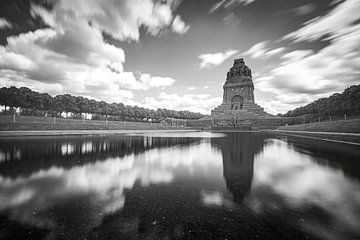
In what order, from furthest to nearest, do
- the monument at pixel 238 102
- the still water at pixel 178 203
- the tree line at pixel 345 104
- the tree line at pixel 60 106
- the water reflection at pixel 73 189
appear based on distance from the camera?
the monument at pixel 238 102 → the tree line at pixel 60 106 → the tree line at pixel 345 104 → the water reflection at pixel 73 189 → the still water at pixel 178 203

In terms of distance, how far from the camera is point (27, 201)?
368cm

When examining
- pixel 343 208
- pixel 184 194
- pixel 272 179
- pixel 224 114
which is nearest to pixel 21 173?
pixel 184 194

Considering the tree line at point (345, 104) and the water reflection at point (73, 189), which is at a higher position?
the tree line at point (345, 104)

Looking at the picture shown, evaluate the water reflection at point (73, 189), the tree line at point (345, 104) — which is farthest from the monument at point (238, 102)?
the water reflection at point (73, 189)

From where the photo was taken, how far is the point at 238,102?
69438 mm

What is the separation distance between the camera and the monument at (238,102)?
55.7m

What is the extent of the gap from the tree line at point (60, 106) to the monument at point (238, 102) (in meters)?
34.1

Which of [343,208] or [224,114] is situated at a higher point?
[224,114]

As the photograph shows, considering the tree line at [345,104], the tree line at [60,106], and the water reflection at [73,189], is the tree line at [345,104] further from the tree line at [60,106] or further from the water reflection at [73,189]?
the tree line at [60,106]

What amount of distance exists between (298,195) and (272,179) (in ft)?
4.13

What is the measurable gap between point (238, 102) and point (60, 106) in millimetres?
67387

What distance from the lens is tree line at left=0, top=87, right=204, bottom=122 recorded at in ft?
152

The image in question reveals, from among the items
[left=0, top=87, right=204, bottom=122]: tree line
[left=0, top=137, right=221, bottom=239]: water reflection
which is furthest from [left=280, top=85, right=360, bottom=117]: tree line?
[left=0, top=87, right=204, bottom=122]: tree line

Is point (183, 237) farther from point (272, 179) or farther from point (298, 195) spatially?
point (272, 179)
